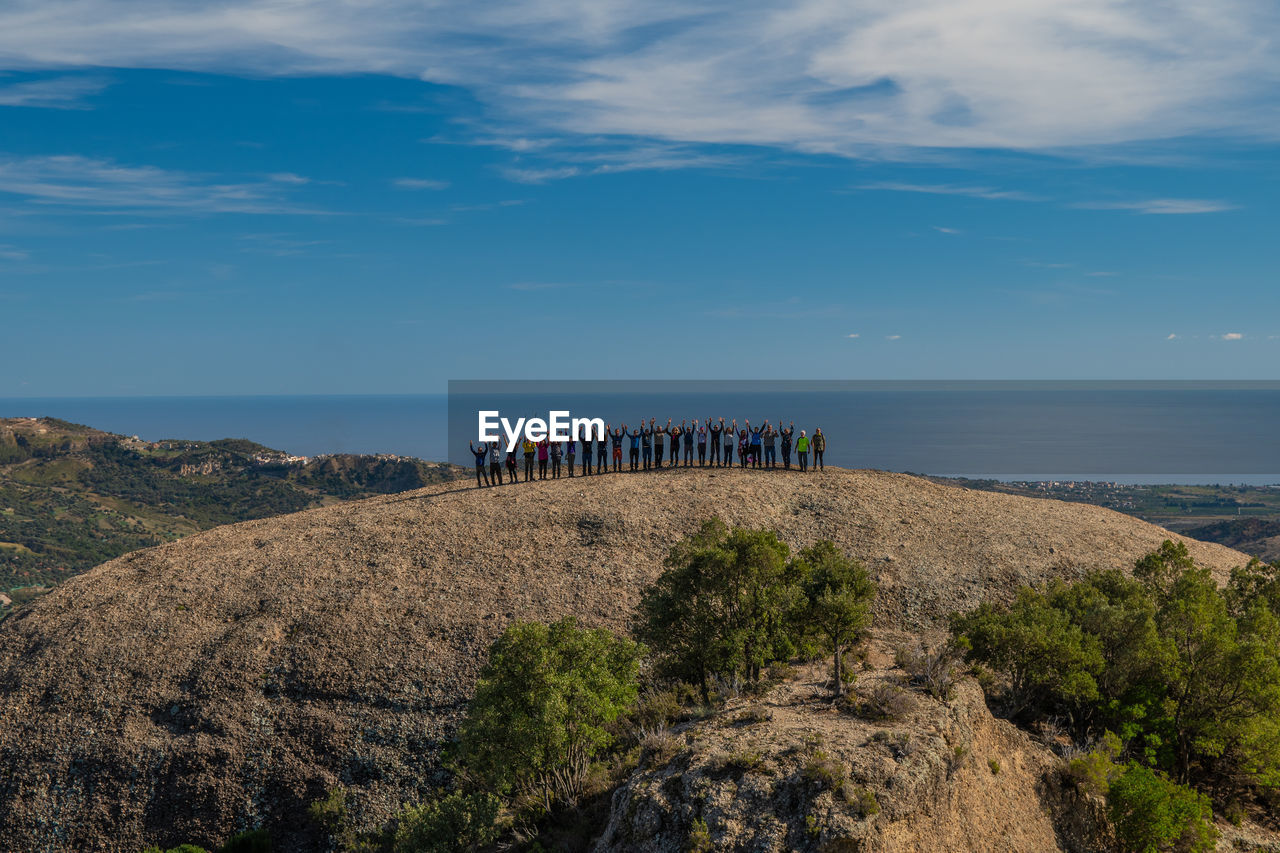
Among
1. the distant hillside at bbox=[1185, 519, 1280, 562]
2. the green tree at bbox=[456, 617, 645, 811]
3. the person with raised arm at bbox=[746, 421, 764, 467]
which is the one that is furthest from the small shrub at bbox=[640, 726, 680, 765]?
the distant hillside at bbox=[1185, 519, 1280, 562]

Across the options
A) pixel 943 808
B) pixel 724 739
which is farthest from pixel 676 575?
pixel 943 808

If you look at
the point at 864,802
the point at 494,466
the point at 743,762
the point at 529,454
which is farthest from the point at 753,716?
the point at 494,466

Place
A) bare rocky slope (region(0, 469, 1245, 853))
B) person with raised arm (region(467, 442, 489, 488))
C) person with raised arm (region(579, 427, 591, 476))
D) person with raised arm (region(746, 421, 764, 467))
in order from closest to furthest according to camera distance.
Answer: bare rocky slope (region(0, 469, 1245, 853))
person with raised arm (region(467, 442, 489, 488))
person with raised arm (region(579, 427, 591, 476))
person with raised arm (region(746, 421, 764, 467))

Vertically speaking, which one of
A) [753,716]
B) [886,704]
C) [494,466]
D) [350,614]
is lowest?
[350,614]

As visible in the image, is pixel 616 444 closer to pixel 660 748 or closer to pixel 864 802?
pixel 660 748

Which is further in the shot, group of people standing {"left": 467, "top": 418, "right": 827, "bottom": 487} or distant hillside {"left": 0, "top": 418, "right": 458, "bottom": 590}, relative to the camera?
distant hillside {"left": 0, "top": 418, "right": 458, "bottom": 590}

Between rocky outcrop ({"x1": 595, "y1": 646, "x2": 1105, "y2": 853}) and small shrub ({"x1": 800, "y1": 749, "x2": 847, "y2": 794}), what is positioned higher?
small shrub ({"x1": 800, "y1": 749, "x2": 847, "y2": 794})

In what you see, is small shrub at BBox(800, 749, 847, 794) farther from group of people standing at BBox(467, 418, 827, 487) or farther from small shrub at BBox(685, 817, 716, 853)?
group of people standing at BBox(467, 418, 827, 487)

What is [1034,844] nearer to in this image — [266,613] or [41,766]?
[266,613]
